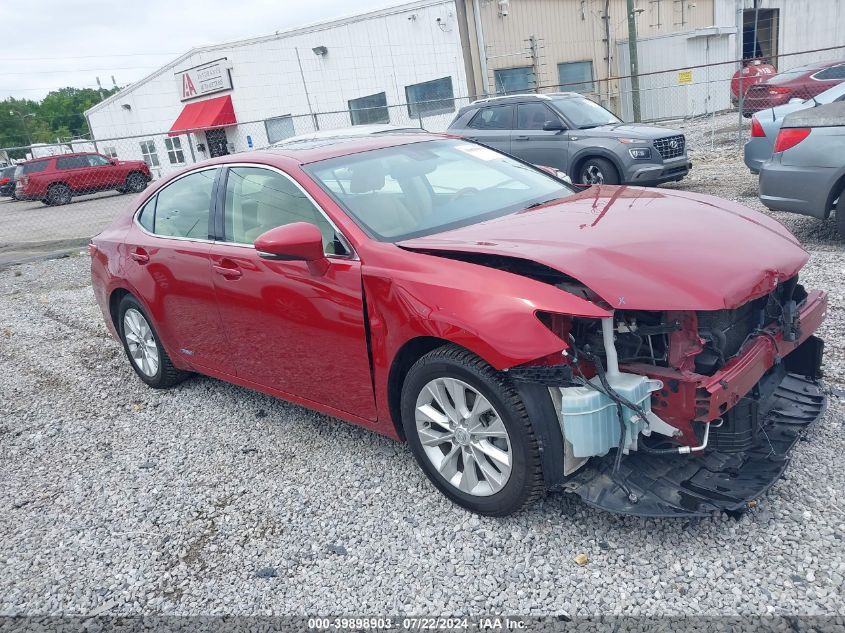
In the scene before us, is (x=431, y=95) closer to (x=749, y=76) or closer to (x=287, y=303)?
(x=749, y=76)

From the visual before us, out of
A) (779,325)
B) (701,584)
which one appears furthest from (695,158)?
(701,584)

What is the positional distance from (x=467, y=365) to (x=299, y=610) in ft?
3.77

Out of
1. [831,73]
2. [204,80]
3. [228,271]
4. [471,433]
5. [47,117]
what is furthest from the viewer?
[47,117]

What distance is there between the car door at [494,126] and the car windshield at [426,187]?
294 inches

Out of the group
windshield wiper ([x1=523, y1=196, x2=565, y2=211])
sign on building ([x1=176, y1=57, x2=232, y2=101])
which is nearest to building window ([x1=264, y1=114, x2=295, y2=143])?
sign on building ([x1=176, y1=57, x2=232, y2=101])

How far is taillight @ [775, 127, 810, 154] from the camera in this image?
6.13 metres

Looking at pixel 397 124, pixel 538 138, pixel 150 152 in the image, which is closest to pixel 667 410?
pixel 538 138

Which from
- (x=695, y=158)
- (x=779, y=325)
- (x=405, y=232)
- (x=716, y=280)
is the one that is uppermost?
(x=405, y=232)

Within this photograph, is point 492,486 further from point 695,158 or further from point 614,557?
point 695,158

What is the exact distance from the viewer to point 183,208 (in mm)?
4480

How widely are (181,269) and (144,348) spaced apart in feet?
3.56

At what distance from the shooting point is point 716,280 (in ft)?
8.77

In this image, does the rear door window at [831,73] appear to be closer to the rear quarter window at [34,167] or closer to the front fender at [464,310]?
the front fender at [464,310]

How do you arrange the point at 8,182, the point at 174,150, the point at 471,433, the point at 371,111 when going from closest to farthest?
the point at 471,433, the point at 371,111, the point at 8,182, the point at 174,150
